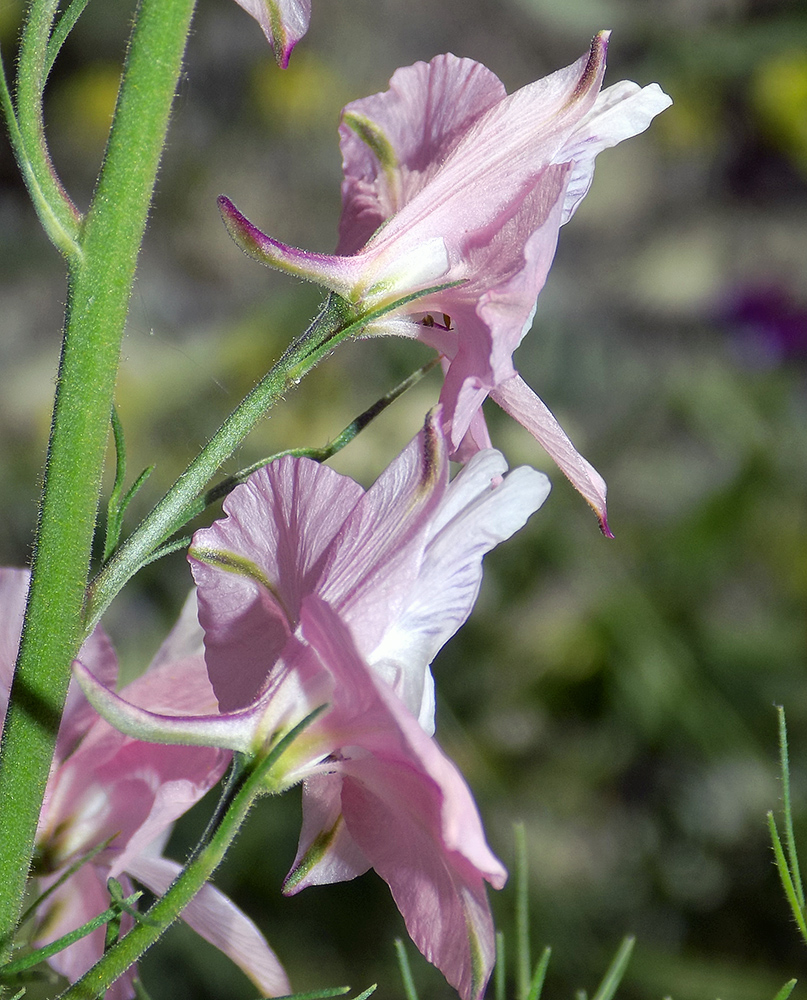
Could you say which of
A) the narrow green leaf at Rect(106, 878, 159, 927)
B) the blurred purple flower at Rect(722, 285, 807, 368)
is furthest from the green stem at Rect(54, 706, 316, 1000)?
the blurred purple flower at Rect(722, 285, 807, 368)

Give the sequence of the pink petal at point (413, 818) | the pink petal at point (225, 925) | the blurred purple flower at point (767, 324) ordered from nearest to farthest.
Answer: the pink petal at point (413, 818)
the pink petal at point (225, 925)
the blurred purple flower at point (767, 324)

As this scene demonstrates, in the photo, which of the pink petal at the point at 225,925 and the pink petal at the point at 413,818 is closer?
the pink petal at the point at 413,818

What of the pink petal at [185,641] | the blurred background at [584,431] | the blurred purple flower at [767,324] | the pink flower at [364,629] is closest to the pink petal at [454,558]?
the pink flower at [364,629]

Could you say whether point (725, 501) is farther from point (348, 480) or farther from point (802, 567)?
point (348, 480)

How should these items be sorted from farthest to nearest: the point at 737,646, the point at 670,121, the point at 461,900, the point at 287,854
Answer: the point at 670,121, the point at 737,646, the point at 287,854, the point at 461,900

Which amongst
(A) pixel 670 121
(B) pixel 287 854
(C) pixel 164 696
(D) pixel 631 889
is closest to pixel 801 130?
(A) pixel 670 121

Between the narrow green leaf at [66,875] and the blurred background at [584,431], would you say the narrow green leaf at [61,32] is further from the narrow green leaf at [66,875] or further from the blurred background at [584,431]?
the blurred background at [584,431]
